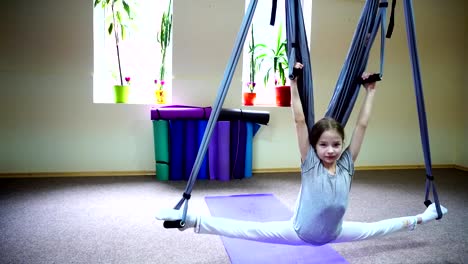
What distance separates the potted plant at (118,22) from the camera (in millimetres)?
4477

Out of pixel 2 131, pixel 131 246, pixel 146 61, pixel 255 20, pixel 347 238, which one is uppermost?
pixel 255 20

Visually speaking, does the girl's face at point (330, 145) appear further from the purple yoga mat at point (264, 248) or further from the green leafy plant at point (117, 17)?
the green leafy plant at point (117, 17)

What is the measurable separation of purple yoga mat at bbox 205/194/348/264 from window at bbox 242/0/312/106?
196 centimetres

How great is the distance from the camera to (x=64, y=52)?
4.28 meters

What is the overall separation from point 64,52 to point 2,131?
1.10 meters

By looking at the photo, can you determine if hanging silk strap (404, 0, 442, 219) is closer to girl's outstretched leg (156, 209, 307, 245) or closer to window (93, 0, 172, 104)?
girl's outstretched leg (156, 209, 307, 245)

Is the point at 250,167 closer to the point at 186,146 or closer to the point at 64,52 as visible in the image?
the point at 186,146

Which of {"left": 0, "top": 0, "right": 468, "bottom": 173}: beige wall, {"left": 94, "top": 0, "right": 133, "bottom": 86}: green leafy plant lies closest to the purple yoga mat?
{"left": 0, "top": 0, "right": 468, "bottom": 173}: beige wall

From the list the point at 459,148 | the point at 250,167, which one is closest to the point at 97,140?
the point at 250,167

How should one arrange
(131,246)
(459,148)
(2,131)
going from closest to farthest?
1. (131,246)
2. (2,131)
3. (459,148)

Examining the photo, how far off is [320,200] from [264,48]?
11.6 ft

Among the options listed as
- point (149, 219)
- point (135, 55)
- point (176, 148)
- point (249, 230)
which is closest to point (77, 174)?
point (176, 148)

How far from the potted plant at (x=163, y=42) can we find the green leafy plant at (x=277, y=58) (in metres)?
1.17

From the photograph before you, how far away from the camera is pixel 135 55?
4750 mm
